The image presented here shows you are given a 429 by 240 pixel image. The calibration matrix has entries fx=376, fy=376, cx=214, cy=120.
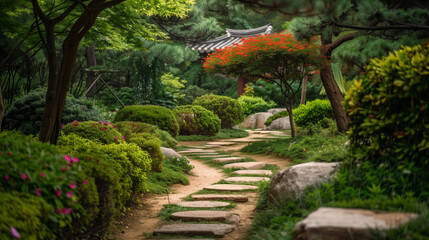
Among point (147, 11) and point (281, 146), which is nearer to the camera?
point (147, 11)

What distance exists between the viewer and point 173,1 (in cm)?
562

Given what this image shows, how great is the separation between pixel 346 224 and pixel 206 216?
6.58 ft

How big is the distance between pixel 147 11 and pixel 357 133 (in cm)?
384

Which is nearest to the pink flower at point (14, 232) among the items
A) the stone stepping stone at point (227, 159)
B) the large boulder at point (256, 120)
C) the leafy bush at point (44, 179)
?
the leafy bush at point (44, 179)

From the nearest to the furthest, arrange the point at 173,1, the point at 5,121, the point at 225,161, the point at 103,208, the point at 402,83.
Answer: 1. the point at 402,83
2. the point at 103,208
3. the point at 173,1
4. the point at 5,121
5. the point at 225,161

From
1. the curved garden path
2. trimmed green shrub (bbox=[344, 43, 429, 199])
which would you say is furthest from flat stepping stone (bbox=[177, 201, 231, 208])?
trimmed green shrub (bbox=[344, 43, 429, 199])

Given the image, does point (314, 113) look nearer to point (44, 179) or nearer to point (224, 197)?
point (224, 197)

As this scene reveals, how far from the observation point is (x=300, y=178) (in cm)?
360

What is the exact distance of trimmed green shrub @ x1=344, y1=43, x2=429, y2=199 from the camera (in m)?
2.74

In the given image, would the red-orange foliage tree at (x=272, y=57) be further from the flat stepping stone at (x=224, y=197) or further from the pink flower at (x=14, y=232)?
the pink flower at (x=14, y=232)

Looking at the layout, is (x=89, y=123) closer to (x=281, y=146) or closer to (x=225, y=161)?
(x=225, y=161)

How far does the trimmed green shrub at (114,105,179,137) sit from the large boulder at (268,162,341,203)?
6.38m

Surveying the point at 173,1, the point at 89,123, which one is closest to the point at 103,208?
the point at 89,123

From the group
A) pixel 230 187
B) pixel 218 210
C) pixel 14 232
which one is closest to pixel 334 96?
pixel 230 187
